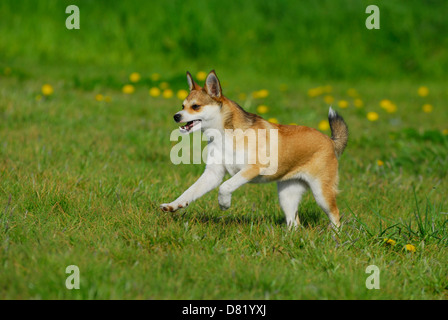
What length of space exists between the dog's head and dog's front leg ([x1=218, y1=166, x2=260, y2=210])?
48 cm

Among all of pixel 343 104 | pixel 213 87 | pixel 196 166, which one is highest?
pixel 343 104

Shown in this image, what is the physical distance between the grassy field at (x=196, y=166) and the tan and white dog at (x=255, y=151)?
26cm

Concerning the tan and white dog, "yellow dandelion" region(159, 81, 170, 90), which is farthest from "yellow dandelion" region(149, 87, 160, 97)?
the tan and white dog

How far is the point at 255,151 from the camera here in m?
4.68

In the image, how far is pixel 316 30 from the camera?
13.7 m

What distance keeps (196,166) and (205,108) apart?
1811 mm

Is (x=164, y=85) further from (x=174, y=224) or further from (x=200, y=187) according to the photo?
(x=174, y=224)

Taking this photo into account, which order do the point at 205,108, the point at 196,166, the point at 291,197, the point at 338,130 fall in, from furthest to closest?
the point at 196,166 → the point at 338,130 → the point at 291,197 → the point at 205,108

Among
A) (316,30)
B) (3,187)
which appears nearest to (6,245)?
(3,187)

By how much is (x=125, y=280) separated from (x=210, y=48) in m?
9.96

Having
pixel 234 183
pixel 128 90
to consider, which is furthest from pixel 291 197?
pixel 128 90

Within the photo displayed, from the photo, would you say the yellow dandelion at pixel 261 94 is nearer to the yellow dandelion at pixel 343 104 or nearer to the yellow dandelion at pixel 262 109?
the yellow dandelion at pixel 262 109

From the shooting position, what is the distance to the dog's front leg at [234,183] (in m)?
4.48

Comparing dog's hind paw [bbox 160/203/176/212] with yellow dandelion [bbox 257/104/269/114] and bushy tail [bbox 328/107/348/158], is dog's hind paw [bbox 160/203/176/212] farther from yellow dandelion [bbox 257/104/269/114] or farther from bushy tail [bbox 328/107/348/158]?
Answer: yellow dandelion [bbox 257/104/269/114]
